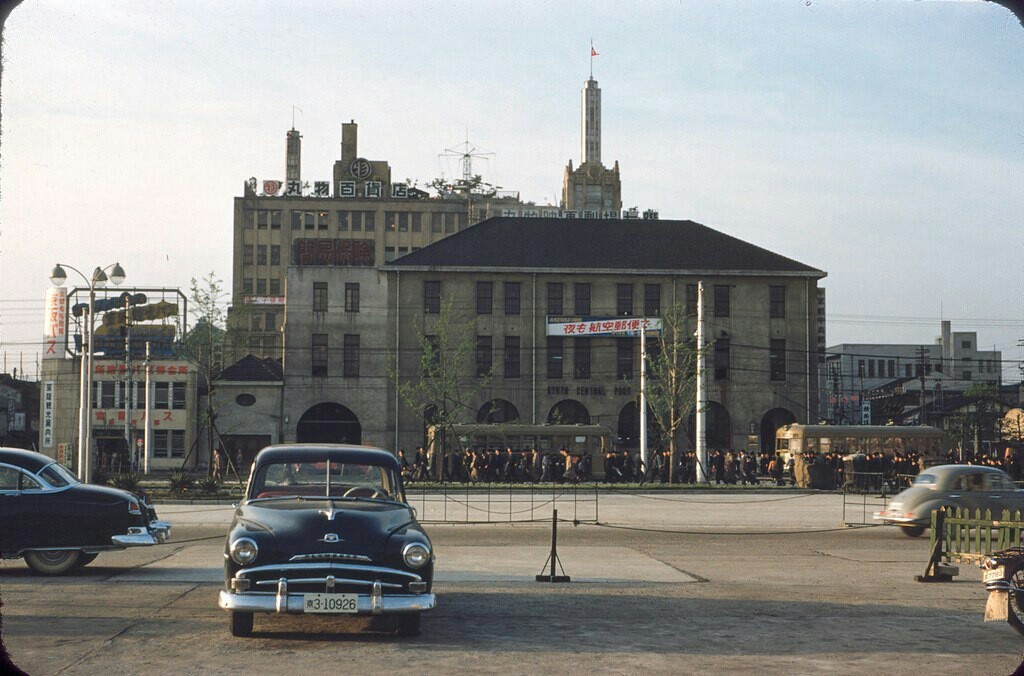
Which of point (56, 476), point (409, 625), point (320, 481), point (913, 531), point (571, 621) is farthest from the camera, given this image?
point (913, 531)

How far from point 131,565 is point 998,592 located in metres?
11.9

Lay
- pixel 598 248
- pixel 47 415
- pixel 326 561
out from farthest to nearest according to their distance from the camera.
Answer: pixel 598 248, pixel 47 415, pixel 326 561

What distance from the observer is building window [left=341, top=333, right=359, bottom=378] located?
66.4 m

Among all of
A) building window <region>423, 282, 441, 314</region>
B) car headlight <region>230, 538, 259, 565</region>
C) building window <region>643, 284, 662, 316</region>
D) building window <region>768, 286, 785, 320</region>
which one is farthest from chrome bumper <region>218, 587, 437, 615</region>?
building window <region>768, 286, 785, 320</region>

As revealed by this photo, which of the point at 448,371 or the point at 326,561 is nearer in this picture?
the point at 326,561

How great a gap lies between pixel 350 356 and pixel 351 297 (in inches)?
137

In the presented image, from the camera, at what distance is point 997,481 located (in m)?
23.8

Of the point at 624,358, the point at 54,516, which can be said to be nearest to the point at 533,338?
the point at 624,358

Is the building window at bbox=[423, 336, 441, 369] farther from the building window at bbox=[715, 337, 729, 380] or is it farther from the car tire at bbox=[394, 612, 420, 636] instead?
the car tire at bbox=[394, 612, 420, 636]

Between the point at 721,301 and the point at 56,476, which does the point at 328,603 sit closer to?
the point at 56,476

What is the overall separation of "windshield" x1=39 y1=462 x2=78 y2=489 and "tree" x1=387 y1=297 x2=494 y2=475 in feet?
131

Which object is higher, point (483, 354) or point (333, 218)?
point (333, 218)

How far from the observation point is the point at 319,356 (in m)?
66.6

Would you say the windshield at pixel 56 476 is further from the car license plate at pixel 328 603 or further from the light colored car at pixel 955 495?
the light colored car at pixel 955 495
